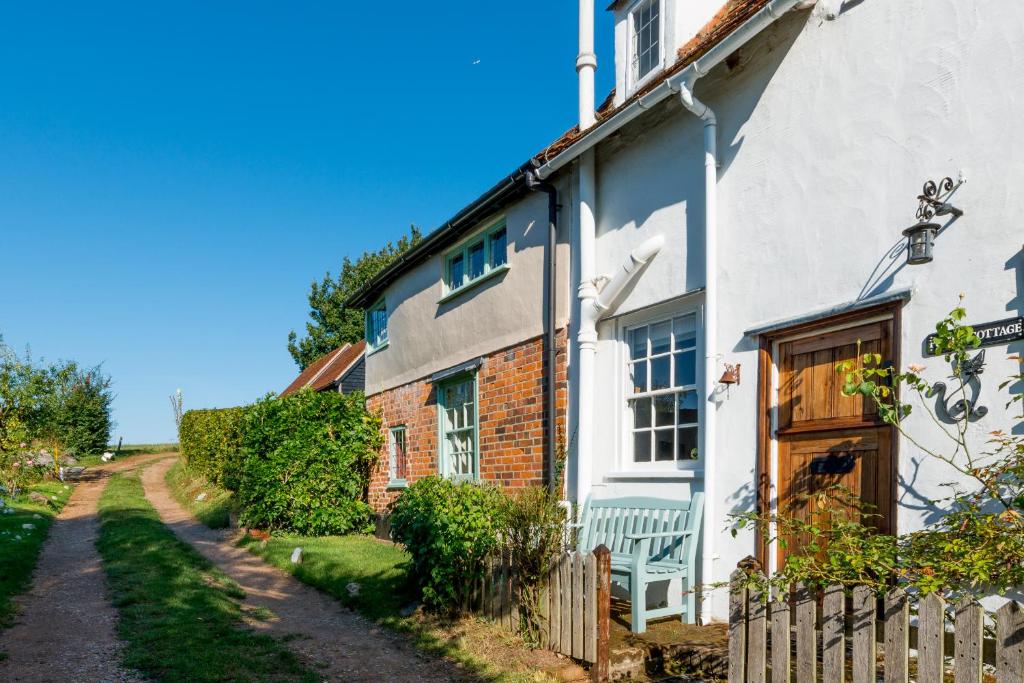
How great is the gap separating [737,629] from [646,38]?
6.43 m

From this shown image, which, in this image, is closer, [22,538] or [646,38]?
[646,38]

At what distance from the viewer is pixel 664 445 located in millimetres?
7176

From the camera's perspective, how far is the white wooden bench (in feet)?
18.8

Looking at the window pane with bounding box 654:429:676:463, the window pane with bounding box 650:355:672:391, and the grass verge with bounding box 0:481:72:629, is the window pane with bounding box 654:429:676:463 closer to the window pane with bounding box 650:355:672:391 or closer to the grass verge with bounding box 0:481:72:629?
the window pane with bounding box 650:355:672:391

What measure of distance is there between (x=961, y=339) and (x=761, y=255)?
6.54 feet

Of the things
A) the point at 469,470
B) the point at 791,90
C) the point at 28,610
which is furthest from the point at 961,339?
the point at 28,610

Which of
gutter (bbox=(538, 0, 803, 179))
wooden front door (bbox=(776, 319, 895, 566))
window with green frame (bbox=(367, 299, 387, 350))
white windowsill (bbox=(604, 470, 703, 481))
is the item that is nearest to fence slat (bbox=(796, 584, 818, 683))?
wooden front door (bbox=(776, 319, 895, 566))

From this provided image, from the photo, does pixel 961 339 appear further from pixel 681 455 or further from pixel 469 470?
pixel 469 470

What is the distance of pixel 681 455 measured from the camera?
274 inches

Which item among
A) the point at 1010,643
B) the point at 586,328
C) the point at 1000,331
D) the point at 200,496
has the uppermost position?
the point at 586,328

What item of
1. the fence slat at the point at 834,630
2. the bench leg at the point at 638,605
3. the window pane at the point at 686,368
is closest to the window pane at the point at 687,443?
the window pane at the point at 686,368

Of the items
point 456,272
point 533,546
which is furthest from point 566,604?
point 456,272

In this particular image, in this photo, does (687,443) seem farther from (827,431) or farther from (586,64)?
(586,64)

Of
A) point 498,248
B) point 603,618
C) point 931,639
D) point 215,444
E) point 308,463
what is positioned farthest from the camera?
point 215,444
